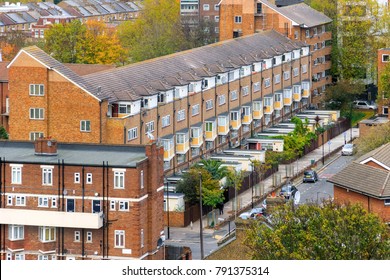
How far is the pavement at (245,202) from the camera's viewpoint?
7444cm

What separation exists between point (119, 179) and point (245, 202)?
72.5ft

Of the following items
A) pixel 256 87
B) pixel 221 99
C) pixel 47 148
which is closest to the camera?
pixel 47 148

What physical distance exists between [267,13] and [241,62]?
1692 centimetres

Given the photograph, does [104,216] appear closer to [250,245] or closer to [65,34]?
[250,245]

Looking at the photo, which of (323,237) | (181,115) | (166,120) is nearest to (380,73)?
(181,115)

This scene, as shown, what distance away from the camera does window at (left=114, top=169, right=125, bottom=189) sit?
2491 inches

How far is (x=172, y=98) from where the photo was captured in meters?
91.2

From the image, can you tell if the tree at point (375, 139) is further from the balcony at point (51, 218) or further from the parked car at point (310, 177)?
the balcony at point (51, 218)

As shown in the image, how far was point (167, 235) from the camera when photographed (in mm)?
75562

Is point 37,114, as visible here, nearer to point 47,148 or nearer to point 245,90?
point 47,148

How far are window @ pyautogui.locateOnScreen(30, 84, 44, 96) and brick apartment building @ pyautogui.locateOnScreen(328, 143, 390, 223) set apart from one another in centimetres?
2164

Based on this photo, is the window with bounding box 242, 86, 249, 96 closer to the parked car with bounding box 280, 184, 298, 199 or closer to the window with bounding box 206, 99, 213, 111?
the window with bounding box 206, 99, 213, 111

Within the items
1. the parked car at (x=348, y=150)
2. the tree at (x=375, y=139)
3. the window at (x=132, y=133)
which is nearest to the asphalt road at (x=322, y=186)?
the parked car at (x=348, y=150)

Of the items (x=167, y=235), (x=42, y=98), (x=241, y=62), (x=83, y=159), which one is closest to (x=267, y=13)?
(x=241, y=62)
